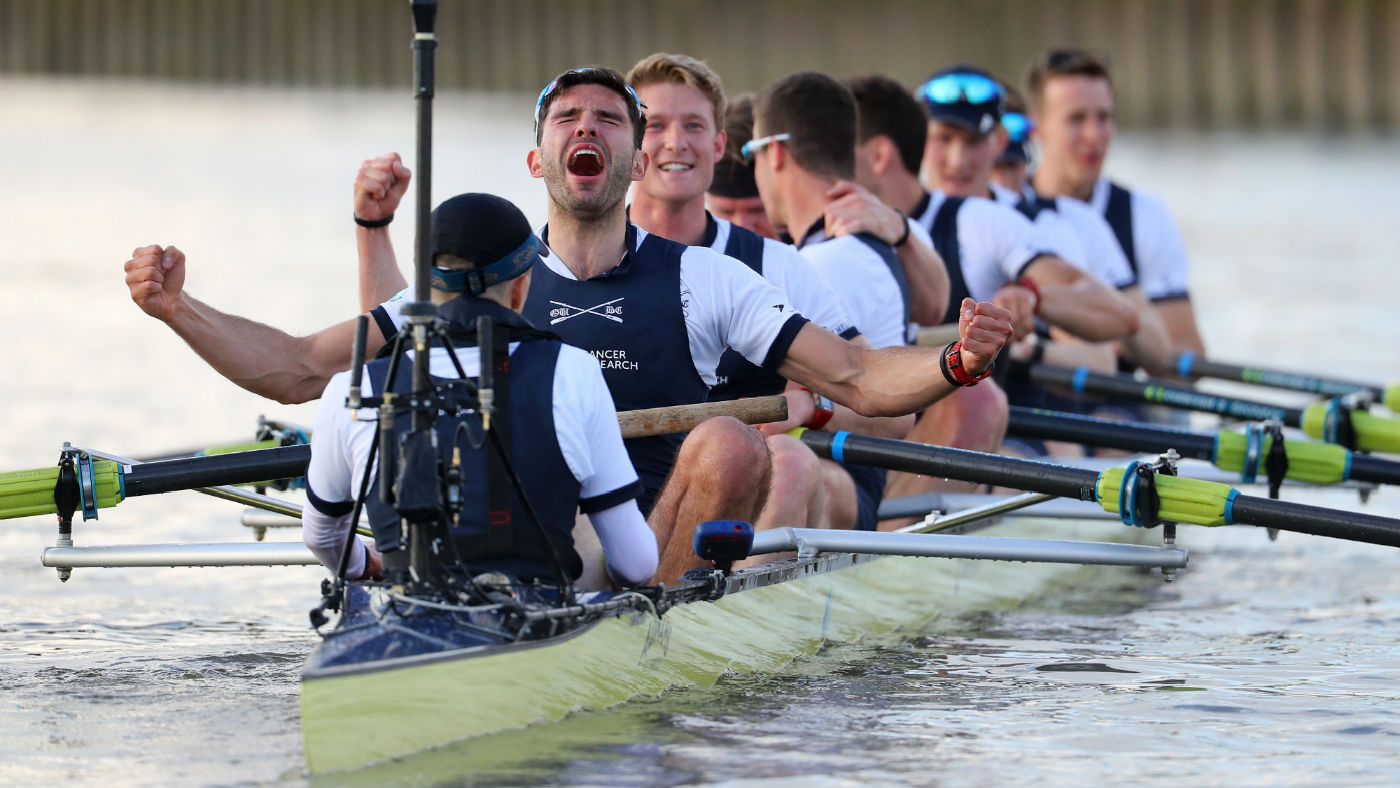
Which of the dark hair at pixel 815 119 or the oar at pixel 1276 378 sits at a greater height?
the dark hair at pixel 815 119

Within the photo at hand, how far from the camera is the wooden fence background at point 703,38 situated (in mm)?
66500

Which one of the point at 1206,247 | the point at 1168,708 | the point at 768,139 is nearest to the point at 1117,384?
the point at 768,139

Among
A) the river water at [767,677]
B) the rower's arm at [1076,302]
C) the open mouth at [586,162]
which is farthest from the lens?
the rower's arm at [1076,302]

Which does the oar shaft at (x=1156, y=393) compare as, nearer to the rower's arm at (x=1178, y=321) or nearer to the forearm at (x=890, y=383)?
the rower's arm at (x=1178, y=321)

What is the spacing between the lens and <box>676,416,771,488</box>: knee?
18.5ft

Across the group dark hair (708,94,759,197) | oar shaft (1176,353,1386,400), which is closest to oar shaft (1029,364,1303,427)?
oar shaft (1176,353,1386,400)

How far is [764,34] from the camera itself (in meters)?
71.3

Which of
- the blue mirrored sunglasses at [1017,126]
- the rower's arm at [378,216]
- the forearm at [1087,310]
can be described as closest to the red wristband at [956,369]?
the rower's arm at [378,216]

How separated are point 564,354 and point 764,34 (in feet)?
222

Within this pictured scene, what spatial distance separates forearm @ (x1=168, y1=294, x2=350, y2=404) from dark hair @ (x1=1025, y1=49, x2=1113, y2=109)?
6725 mm

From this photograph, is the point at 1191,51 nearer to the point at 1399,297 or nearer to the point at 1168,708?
the point at 1399,297

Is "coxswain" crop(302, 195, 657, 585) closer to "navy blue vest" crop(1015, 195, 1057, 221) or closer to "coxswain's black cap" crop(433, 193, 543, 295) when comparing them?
"coxswain's black cap" crop(433, 193, 543, 295)

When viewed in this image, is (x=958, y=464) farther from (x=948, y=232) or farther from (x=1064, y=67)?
(x=1064, y=67)

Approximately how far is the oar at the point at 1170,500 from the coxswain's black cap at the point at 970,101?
12.4 ft
